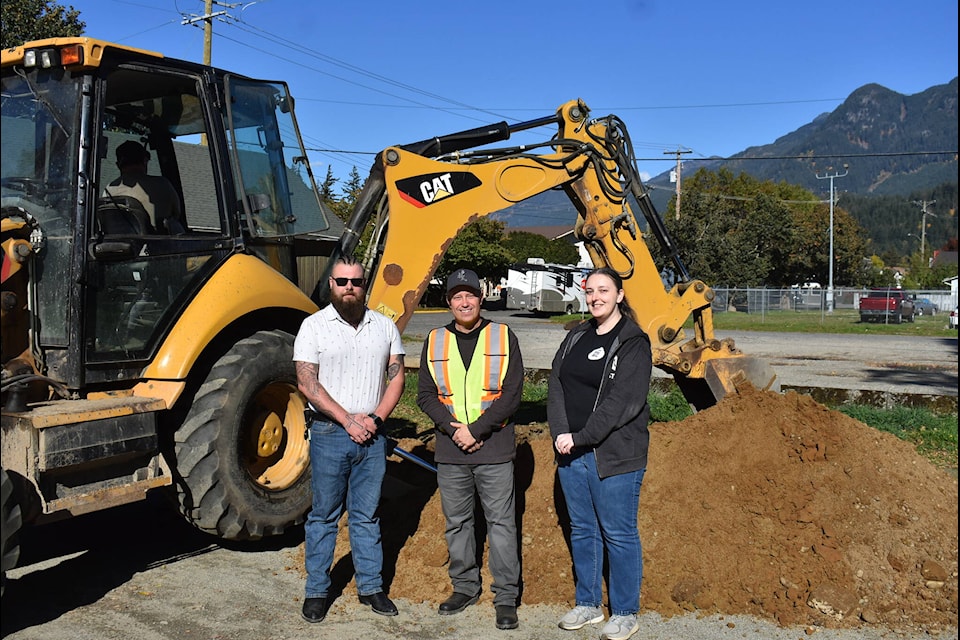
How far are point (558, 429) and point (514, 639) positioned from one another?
3.79ft

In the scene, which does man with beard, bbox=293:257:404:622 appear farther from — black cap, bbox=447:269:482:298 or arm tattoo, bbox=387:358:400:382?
black cap, bbox=447:269:482:298

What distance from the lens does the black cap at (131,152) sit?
5.54 metres

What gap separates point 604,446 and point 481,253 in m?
45.1

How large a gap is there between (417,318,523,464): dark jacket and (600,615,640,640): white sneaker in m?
1.05

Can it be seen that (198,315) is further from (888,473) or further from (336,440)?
(888,473)

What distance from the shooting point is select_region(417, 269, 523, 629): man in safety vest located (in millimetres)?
5023

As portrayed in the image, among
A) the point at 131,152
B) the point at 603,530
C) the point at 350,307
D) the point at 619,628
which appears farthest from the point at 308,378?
the point at 619,628

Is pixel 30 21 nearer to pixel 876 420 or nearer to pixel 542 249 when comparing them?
pixel 876 420

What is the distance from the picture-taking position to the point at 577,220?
7672mm

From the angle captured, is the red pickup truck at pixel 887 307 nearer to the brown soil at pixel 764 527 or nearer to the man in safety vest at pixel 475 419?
the brown soil at pixel 764 527

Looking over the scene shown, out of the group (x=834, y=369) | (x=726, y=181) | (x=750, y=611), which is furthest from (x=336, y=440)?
(x=726, y=181)

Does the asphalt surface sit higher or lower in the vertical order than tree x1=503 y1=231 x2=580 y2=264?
lower

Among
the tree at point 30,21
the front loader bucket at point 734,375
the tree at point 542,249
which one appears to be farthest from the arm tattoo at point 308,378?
the tree at point 542,249

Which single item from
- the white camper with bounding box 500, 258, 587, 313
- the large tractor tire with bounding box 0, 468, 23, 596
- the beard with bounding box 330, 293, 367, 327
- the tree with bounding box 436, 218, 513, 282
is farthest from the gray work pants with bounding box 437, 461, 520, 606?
the tree with bounding box 436, 218, 513, 282
